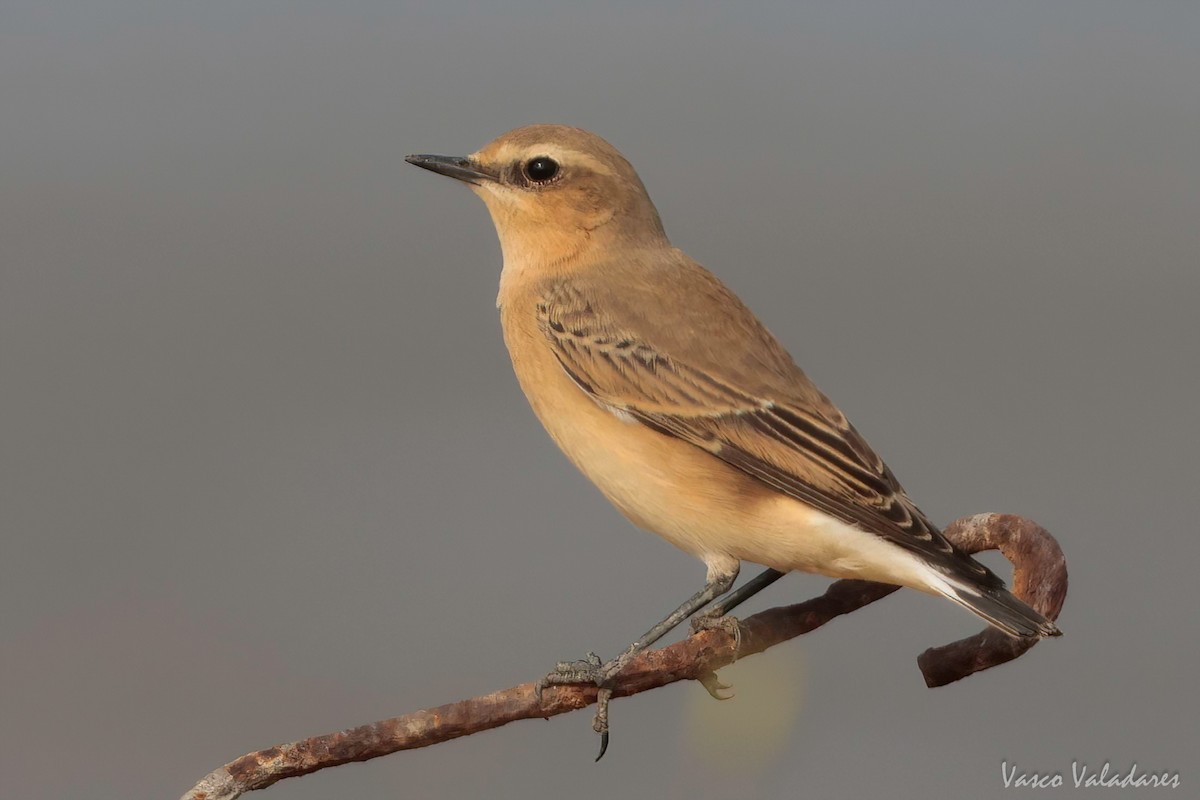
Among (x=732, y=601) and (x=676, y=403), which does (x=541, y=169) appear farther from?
(x=732, y=601)

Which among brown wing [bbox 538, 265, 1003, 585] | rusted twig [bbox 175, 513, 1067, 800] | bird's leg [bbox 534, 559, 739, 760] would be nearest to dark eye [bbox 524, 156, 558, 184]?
brown wing [bbox 538, 265, 1003, 585]

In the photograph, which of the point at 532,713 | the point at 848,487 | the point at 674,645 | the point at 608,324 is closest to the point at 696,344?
the point at 608,324

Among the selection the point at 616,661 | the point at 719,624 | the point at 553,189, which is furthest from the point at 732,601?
the point at 553,189

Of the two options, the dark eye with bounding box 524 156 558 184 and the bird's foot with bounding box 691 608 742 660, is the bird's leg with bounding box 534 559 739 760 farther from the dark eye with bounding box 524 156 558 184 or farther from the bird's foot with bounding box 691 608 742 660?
the dark eye with bounding box 524 156 558 184

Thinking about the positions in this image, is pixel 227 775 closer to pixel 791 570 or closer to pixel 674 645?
pixel 674 645

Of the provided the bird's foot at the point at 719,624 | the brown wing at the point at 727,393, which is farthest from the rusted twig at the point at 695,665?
the brown wing at the point at 727,393
